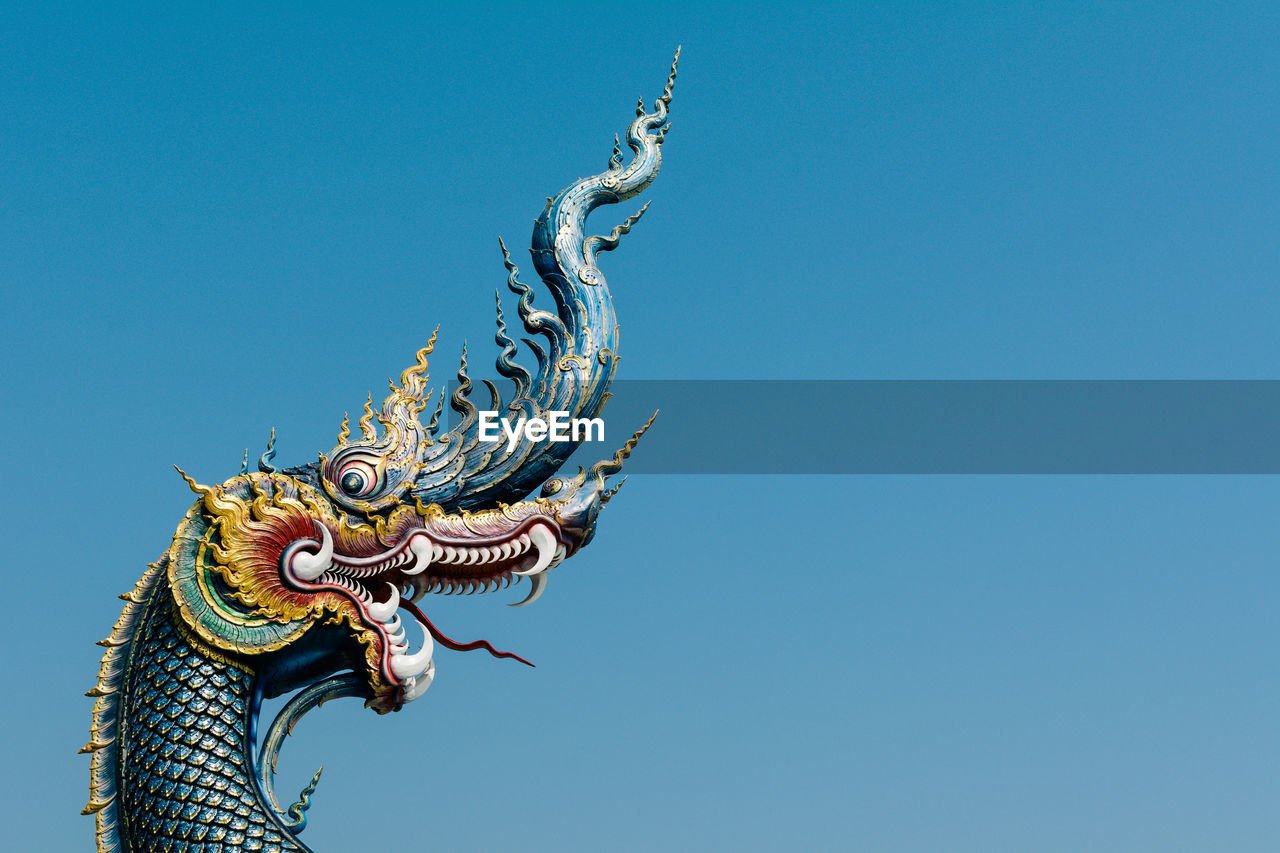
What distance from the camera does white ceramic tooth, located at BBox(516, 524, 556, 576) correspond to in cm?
1073

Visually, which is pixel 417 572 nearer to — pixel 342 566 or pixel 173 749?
pixel 342 566

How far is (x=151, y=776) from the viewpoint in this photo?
990 cm

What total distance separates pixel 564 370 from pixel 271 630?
2627 mm

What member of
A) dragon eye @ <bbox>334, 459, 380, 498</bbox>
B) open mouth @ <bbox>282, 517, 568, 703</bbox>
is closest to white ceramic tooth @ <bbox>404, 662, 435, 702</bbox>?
open mouth @ <bbox>282, 517, 568, 703</bbox>

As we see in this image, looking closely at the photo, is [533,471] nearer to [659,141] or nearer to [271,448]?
[271,448]

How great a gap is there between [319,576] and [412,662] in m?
0.83

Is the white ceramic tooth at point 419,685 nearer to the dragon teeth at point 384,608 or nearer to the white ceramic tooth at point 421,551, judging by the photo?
the dragon teeth at point 384,608

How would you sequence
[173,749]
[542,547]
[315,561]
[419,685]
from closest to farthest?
1. [173,749]
2. [315,561]
3. [419,685]
4. [542,547]

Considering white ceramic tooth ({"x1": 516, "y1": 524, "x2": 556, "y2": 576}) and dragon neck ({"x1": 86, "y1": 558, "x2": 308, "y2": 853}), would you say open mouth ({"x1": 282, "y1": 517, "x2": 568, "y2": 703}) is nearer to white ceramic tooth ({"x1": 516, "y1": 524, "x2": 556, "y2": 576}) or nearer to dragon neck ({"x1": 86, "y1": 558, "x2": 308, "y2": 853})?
white ceramic tooth ({"x1": 516, "y1": 524, "x2": 556, "y2": 576})

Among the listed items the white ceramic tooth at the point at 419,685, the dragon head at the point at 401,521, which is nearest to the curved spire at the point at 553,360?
the dragon head at the point at 401,521

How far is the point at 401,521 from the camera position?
10586mm

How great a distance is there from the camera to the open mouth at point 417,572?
33.9ft

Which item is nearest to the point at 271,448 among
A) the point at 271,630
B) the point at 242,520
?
the point at 242,520

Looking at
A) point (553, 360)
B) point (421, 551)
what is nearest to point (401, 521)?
point (421, 551)
